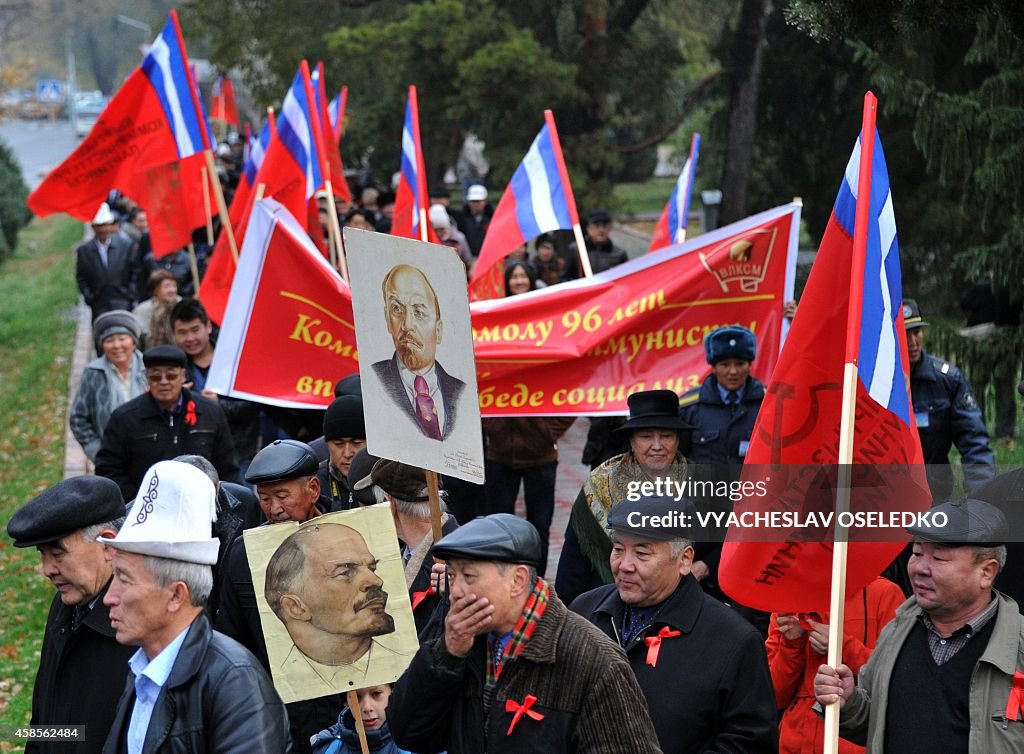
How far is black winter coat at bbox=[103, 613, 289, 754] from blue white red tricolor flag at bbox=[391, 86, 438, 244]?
427 centimetres

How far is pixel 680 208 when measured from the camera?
10328mm

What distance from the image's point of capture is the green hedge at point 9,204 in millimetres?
33000

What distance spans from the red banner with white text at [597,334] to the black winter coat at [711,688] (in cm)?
272

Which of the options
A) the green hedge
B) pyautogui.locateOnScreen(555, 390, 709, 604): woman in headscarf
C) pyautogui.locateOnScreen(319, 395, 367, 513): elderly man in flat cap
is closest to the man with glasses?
pyautogui.locateOnScreen(319, 395, 367, 513): elderly man in flat cap

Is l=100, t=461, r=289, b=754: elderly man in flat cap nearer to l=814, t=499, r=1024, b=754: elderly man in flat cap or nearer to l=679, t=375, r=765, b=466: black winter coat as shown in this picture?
l=814, t=499, r=1024, b=754: elderly man in flat cap

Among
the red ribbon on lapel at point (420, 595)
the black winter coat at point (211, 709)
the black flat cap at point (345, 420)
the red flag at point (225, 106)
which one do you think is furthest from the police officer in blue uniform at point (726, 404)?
the red flag at point (225, 106)

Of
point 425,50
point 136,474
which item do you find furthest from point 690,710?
Result: point 425,50

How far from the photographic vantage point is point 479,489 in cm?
881

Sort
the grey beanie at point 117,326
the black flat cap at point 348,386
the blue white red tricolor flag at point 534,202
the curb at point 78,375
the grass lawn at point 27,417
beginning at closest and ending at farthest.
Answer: the black flat cap at point 348,386, the grass lawn at point 27,417, the grey beanie at point 117,326, the blue white red tricolor flag at point 534,202, the curb at point 78,375

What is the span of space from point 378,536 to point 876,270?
1.82 metres

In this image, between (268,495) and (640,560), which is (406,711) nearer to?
(640,560)

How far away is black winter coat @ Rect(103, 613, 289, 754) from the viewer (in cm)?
346

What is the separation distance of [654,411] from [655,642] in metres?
1.83

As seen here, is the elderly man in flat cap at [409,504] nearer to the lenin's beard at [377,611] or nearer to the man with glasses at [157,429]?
the lenin's beard at [377,611]
